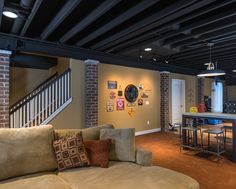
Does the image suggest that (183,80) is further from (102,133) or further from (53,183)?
(53,183)

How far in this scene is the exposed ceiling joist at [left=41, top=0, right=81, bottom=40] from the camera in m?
2.54

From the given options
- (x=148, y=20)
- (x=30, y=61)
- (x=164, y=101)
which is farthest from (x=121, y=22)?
(x=164, y=101)

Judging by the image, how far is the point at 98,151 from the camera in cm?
244

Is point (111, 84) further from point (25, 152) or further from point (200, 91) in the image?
point (200, 91)

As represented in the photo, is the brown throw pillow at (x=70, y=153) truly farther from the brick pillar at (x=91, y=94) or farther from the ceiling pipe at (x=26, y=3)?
the brick pillar at (x=91, y=94)

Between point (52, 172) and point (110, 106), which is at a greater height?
point (110, 106)

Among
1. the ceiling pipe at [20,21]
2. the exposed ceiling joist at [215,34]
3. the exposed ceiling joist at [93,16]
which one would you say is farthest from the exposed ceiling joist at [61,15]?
the exposed ceiling joist at [215,34]

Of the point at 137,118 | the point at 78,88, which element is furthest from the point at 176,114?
the point at 78,88

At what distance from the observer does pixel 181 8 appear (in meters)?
2.53

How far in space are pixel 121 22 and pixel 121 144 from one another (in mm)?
1912

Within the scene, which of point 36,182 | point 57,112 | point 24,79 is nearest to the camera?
point 36,182

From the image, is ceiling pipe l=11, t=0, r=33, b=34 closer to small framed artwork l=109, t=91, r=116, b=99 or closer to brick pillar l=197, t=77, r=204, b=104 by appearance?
small framed artwork l=109, t=91, r=116, b=99

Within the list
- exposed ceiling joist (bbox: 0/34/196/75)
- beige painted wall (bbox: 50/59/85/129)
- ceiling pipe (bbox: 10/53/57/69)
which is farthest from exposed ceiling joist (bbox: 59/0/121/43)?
ceiling pipe (bbox: 10/53/57/69)

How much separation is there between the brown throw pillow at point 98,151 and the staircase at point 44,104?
2.37 meters
